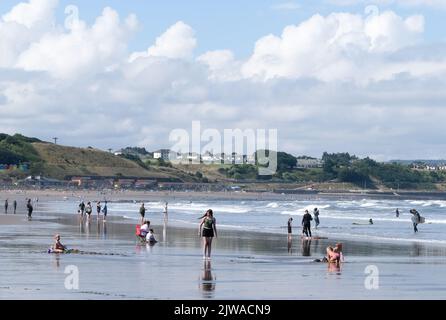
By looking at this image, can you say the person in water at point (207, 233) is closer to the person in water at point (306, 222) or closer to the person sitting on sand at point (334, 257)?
the person sitting on sand at point (334, 257)

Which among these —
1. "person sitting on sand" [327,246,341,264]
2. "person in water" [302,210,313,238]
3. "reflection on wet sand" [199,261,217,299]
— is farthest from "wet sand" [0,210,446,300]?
"person in water" [302,210,313,238]

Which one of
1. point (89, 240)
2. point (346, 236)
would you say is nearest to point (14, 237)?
point (89, 240)

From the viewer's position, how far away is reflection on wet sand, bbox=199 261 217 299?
66.7 feet

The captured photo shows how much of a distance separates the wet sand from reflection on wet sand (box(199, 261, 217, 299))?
2 centimetres

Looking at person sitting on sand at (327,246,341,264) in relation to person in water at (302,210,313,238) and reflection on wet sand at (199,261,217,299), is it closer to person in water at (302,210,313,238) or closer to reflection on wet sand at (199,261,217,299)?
reflection on wet sand at (199,261,217,299)

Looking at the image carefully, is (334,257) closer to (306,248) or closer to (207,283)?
(207,283)

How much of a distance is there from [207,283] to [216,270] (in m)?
3.36

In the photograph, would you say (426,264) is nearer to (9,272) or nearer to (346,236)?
(9,272)

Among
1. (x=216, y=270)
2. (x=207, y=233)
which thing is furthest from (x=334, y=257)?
(x=216, y=270)

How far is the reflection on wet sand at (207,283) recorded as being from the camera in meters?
20.3

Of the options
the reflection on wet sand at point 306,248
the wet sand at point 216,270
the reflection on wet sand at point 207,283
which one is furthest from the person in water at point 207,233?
the reflection on wet sand at point 306,248

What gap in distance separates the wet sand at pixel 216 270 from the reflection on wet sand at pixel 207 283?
0.02 m

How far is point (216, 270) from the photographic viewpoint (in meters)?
25.7
